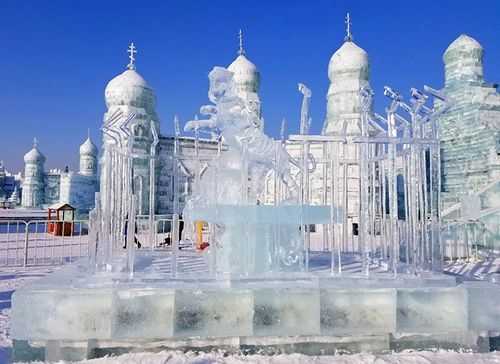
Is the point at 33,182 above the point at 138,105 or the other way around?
the other way around

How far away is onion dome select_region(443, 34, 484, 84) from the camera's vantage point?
2130cm

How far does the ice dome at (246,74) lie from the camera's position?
88.1ft

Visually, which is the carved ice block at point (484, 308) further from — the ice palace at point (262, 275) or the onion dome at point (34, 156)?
the onion dome at point (34, 156)

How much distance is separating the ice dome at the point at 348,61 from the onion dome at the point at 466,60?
4.58 m

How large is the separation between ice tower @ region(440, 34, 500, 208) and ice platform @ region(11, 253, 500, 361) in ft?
→ 47.8

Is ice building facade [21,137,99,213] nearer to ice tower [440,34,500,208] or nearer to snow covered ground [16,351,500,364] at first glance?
ice tower [440,34,500,208]

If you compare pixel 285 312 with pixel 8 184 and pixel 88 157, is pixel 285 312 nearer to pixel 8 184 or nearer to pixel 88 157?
pixel 88 157

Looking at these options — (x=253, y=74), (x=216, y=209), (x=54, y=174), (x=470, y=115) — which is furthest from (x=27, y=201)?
(x=216, y=209)

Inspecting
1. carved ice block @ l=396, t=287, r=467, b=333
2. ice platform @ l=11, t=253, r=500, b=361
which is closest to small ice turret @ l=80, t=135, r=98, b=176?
ice platform @ l=11, t=253, r=500, b=361

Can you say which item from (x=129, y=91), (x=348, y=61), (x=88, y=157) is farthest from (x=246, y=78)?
(x=88, y=157)

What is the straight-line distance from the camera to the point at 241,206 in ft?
14.4

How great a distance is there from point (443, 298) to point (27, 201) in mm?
41387

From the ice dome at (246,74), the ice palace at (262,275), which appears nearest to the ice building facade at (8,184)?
the ice dome at (246,74)

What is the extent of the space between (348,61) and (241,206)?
20357 millimetres
